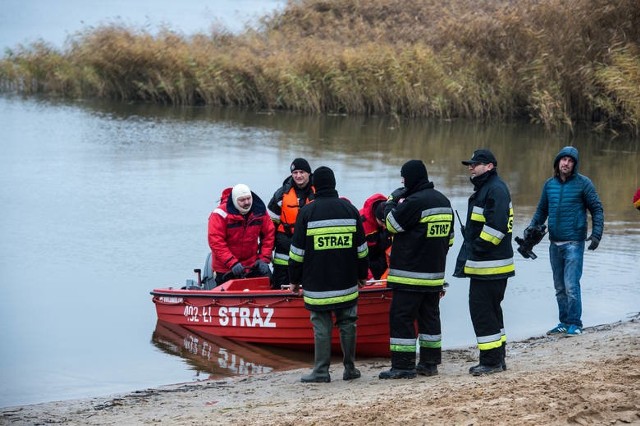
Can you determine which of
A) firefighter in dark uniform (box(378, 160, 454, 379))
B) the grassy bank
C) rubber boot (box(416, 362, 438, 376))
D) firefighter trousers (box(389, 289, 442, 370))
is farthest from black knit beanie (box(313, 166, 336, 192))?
the grassy bank

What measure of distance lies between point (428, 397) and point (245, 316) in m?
3.69

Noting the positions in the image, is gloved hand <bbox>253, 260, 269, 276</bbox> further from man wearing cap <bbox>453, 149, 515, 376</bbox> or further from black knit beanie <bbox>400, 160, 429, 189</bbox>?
man wearing cap <bbox>453, 149, 515, 376</bbox>

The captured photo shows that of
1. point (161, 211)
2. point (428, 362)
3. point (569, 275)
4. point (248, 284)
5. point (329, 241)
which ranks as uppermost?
point (329, 241)

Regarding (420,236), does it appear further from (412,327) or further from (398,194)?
(412,327)

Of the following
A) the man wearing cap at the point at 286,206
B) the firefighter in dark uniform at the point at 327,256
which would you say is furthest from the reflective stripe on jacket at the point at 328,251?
the man wearing cap at the point at 286,206

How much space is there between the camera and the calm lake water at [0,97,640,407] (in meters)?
11.1

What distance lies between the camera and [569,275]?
10.1 meters

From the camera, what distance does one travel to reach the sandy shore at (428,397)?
22.2 ft

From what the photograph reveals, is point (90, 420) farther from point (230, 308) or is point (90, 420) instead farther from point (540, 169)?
point (540, 169)

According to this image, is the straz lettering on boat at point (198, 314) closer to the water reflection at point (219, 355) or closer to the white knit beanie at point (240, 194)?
the water reflection at point (219, 355)

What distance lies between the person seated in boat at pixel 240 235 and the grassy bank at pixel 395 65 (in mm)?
15482

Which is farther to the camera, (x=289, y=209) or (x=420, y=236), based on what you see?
(x=289, y=209)

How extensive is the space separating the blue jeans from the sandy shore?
0.28 meters

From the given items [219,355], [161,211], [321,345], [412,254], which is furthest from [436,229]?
[161,211]
